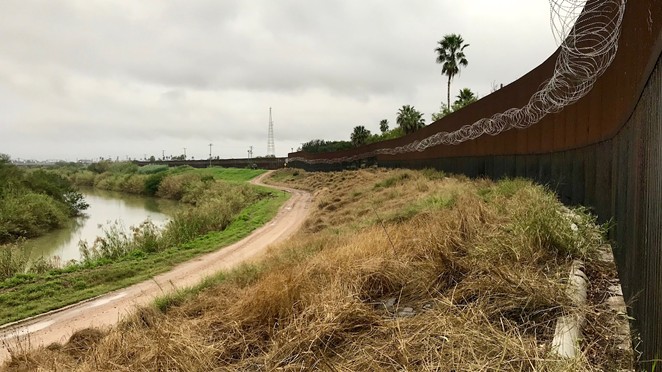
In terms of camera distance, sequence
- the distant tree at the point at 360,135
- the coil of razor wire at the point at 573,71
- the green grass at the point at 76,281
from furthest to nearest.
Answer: the distant tree at the point at 360,135 < the green grass at the point at 76,281 < the coil of razor wire at the point at 573,71

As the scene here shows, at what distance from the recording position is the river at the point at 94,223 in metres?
25.3

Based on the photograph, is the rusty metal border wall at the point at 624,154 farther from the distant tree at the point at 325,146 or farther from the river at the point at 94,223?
the distant tree at the point at 325,146

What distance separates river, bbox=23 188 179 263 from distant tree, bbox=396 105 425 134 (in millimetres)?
29276

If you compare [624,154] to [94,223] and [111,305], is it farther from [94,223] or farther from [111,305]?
[94,223]

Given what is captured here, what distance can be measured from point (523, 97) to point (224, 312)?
1152 cm

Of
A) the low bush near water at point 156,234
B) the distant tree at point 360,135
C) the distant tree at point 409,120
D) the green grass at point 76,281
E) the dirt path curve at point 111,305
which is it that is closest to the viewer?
the dirt path curve at point 111,305

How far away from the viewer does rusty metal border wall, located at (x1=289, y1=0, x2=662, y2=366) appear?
250cm

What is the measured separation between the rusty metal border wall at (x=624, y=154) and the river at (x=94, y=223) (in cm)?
2031

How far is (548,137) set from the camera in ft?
33.6

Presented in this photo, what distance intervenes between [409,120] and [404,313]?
174 feet

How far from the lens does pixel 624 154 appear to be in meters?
4.12

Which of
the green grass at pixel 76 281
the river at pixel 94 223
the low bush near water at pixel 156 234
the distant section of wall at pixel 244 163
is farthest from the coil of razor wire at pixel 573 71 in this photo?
the distant section of wall at pixel 244 163

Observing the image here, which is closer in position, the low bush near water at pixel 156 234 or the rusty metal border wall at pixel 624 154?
the rusty metal border wall at pixel 624 154

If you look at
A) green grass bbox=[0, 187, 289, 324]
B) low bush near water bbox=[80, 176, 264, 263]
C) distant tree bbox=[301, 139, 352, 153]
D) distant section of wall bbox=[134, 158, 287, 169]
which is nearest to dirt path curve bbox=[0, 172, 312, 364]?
green grass bbox=[0, 187, 289, 324]
